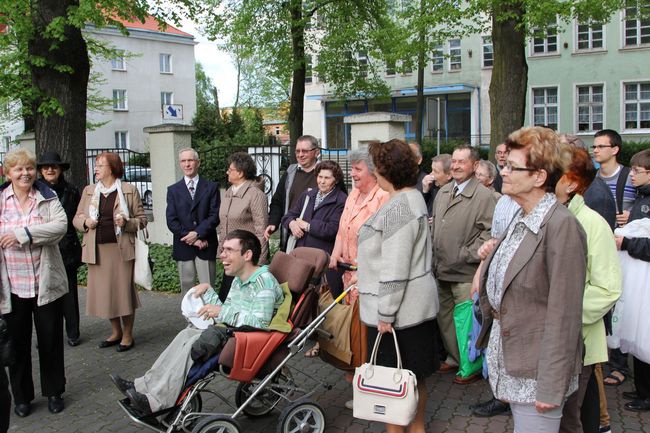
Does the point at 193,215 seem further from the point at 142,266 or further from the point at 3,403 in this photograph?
the point at 3,403

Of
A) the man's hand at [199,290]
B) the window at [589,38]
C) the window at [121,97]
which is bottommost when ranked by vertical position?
the man's hand at [199,290]

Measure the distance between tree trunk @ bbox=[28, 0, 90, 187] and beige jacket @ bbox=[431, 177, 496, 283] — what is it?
7.96 metres

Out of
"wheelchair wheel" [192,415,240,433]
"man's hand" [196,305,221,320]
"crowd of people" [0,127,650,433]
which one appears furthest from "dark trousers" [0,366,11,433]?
"man's hand" [196,305,221,320]

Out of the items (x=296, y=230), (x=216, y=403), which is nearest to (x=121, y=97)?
(x=296, y=230)

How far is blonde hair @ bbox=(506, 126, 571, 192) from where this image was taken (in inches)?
114

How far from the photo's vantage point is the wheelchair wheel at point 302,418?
4.35 metres

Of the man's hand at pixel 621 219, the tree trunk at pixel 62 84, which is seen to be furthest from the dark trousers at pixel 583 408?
the tree trunk at pixel 62 84

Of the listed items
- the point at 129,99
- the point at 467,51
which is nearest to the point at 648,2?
the point at 467,51

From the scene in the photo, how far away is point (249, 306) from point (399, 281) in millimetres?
1200

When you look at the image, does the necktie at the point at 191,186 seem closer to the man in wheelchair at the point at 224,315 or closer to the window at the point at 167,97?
the man in wheelchair at the point at 224,315

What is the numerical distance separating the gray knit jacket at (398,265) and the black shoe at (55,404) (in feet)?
9.59

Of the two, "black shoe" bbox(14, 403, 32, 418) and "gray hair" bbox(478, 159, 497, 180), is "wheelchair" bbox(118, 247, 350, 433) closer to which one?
"black shoe" bbox(14, 403, 32, 418)

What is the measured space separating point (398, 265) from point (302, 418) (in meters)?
1.46

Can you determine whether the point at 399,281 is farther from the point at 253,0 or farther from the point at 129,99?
the point at 129,99
